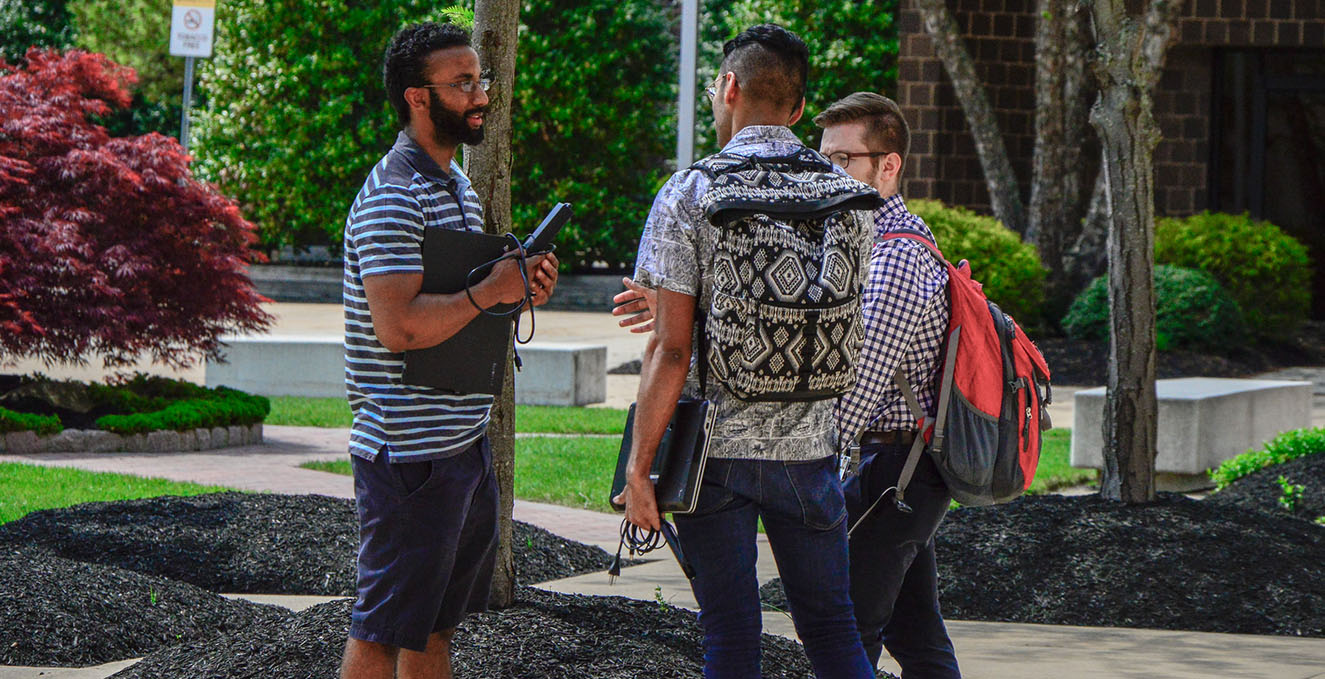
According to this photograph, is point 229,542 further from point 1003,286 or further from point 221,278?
point 1003,286

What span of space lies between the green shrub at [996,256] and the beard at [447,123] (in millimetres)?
13048

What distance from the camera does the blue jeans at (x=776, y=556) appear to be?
3.32 metres

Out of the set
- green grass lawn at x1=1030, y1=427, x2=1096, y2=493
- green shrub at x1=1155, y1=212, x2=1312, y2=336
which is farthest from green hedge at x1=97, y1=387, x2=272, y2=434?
green shrub at x1=1155, y1=212, x2=1312, y2=336

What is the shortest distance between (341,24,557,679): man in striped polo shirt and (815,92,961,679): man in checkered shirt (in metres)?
0.80

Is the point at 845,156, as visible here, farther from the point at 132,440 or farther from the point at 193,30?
the point at 193,30

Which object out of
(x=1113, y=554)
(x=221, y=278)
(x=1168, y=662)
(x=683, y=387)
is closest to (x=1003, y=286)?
(x=221, y=278)

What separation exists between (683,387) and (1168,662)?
2.79 m

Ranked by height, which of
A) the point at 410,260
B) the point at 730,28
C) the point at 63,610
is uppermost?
the point at 730,28

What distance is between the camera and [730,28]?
2395 centimetres

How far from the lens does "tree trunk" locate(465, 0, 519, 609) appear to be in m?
4.80

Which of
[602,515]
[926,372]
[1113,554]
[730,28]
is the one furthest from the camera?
[730,28]

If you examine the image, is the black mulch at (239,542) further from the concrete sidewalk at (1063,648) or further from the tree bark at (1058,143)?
the tree bark at (1058,143)

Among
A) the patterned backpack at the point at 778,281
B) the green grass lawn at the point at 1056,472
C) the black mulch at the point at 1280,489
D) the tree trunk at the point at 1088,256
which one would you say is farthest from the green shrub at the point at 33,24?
the patterned backpack at the point at 778,281

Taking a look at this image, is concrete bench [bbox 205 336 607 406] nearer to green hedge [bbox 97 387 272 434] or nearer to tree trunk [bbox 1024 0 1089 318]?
green hedge [bbox 97 387 272 434]
